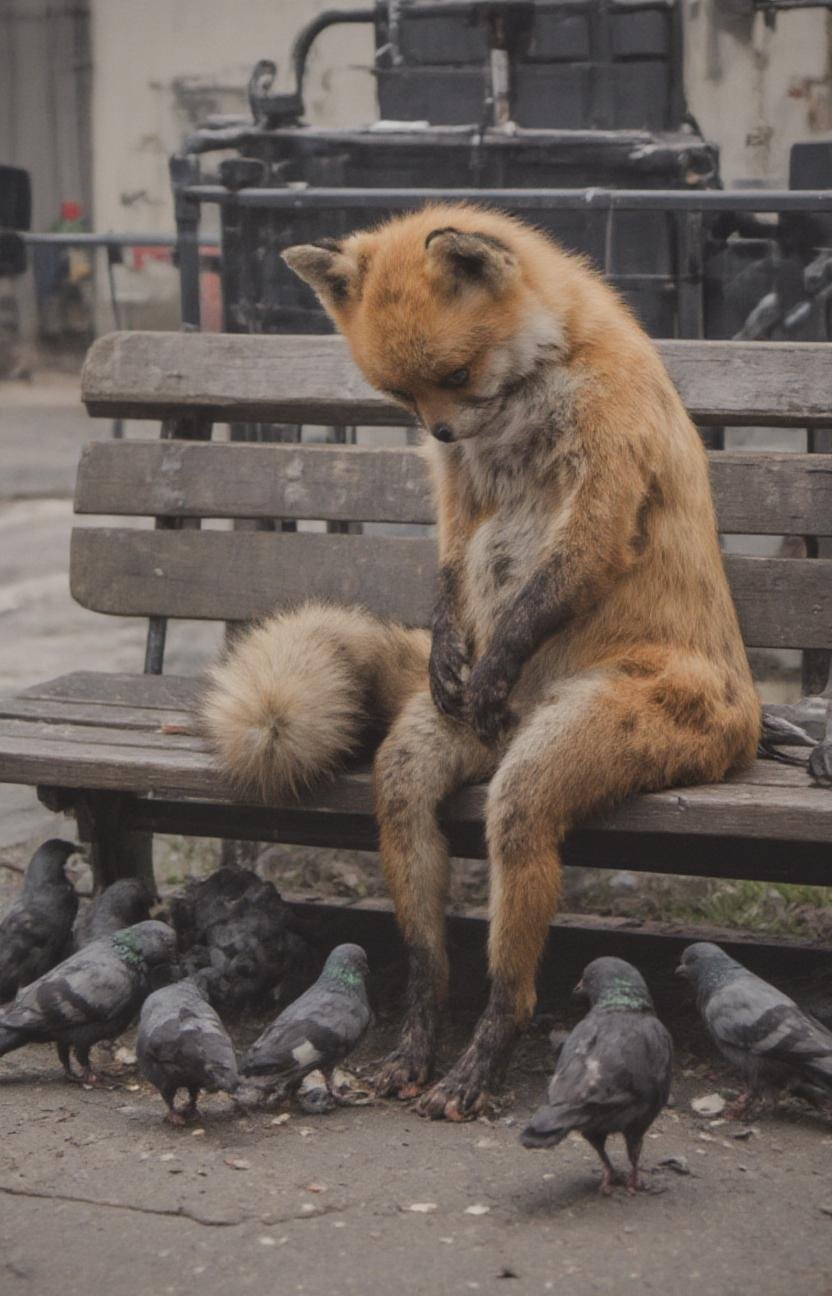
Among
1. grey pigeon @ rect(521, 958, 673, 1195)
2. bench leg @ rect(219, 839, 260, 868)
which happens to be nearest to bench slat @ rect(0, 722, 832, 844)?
grey pigeon @ rect(521, 958, 673, 1195)

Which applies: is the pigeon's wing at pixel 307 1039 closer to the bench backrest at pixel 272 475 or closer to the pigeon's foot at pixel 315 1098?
the pigeon's foot at pixel 315 1098

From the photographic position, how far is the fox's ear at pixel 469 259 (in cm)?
418

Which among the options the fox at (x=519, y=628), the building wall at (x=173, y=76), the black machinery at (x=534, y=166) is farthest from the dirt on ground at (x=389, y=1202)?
the building wall at (x=173, y=76)

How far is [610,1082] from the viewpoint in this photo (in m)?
3.60

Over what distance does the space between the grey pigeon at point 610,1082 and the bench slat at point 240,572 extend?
5.98 ft

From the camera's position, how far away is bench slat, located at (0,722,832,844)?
13.4ft

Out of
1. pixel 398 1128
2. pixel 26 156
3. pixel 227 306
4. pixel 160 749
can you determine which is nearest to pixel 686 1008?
pixel 398 1128

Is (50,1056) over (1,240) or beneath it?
beneath

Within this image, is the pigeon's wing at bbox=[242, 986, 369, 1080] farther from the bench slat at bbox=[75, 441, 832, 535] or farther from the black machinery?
the black machinery

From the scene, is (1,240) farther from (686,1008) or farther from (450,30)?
(686,1008)

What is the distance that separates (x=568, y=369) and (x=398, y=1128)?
1.79 m

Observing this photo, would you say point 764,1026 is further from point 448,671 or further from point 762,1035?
point 448,671

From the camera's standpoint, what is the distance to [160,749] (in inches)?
185

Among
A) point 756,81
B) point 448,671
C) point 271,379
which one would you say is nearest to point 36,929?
point 448,671
